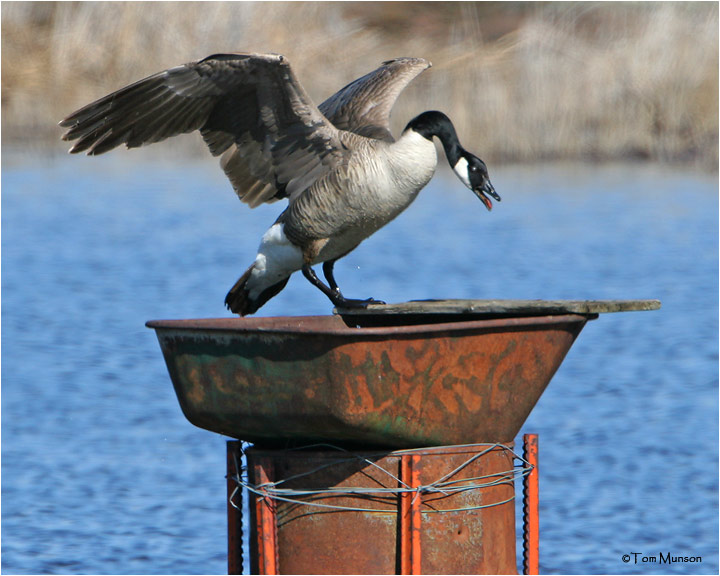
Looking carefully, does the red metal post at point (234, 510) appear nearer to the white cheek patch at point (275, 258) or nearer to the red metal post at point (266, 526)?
the red metal post at point (266, 526)

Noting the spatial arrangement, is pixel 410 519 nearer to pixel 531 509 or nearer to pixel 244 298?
pixel 531 509

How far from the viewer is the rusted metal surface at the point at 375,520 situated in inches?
147

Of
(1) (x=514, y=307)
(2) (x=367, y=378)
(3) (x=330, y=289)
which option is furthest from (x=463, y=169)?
(2) (x=367, y=378)

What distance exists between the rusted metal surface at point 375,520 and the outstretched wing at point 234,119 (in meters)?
2.07

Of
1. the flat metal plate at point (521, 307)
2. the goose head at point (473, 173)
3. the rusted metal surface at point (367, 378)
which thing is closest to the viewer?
the rusted metal surface at point (367, 378)

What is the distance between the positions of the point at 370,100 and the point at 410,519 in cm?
306

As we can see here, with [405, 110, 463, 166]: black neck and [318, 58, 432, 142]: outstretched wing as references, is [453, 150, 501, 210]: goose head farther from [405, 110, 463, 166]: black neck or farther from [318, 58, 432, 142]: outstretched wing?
[318, 58, 432, 142]: outstretched wing

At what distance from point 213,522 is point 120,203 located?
10.1 m

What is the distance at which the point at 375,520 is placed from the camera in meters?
3.74

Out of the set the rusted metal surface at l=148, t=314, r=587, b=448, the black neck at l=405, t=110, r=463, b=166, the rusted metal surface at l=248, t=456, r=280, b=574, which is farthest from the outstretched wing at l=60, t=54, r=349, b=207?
the rusted metal surface at l=248, t=456, r=280, b=574

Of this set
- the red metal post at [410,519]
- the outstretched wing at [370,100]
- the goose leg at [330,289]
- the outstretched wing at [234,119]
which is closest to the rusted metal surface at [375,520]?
the red metal post at [410,519]

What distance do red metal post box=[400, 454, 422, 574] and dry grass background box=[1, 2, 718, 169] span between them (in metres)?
11.5

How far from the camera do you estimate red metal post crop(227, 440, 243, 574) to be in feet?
13.3

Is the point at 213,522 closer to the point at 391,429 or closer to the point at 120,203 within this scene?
the point at 391,429
